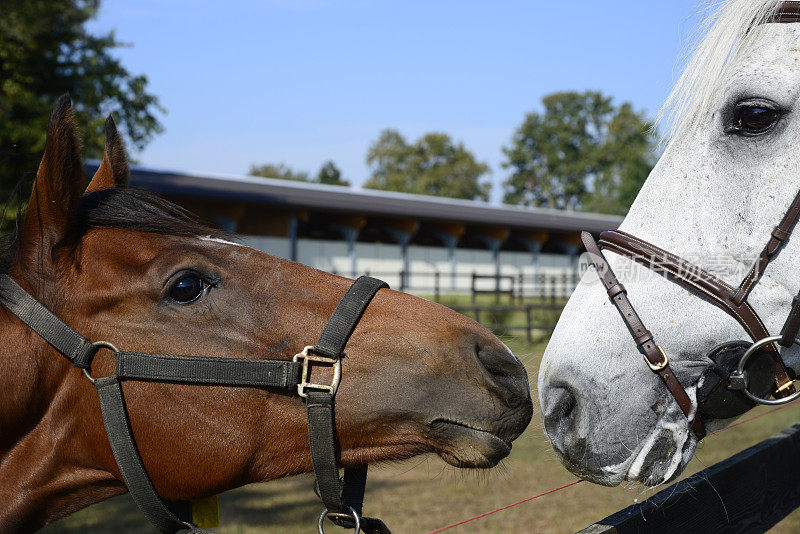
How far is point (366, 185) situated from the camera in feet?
270

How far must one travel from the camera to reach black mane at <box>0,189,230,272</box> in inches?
71.2

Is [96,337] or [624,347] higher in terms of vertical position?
[624,347]

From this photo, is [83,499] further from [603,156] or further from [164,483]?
[603,156]

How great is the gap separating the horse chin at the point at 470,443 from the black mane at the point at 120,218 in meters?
0.92

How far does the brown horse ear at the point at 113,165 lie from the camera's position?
2.14m

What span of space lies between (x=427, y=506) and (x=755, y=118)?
14.9 feet

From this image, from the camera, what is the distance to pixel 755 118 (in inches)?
64.3

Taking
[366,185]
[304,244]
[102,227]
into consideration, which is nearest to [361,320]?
[102,227]

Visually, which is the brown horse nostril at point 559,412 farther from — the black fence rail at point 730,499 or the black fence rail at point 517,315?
the black fence rail at point 517,315

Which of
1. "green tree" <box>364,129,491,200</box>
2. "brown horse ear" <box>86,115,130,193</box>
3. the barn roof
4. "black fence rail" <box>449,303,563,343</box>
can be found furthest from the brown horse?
"green tree" <box>364,129,491,200</box>

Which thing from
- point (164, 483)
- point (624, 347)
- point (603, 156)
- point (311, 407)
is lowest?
point (164, 483)

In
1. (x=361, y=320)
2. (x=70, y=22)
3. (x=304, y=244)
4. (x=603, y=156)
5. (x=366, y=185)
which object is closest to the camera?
(x=361, y=320)

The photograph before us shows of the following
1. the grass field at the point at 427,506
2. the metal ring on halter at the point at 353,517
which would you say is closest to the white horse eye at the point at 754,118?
the metal ring on halter at the point at 353,517

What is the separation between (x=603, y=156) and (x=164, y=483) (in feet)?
206
